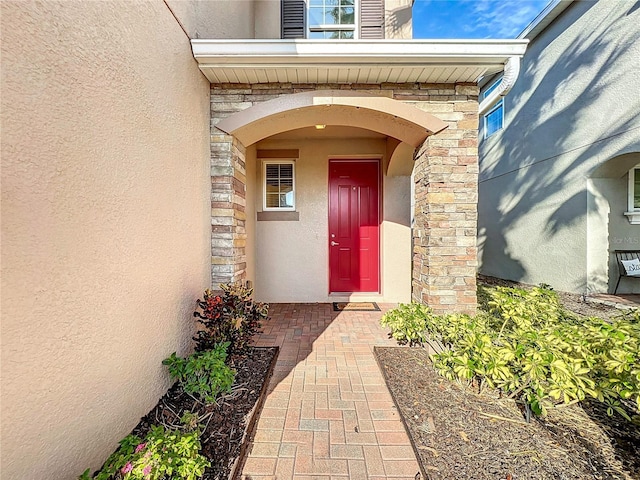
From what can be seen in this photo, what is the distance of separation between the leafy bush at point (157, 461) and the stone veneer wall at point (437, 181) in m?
1.80

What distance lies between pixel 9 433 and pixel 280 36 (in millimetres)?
5147

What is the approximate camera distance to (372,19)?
421 cm

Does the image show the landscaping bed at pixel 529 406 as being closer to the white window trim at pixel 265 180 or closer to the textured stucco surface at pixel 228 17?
the white window trim at pixel 265 180

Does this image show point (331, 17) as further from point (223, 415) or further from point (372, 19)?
point (223, 415)

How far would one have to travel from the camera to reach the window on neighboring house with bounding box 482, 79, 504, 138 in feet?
25.9

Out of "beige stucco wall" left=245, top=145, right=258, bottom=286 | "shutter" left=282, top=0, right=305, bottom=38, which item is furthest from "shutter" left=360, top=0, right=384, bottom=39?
"beige stucco wall" left=245, top=145, right=258, bottom=286

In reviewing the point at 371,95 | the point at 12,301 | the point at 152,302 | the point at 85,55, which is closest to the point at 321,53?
the point at 371,95

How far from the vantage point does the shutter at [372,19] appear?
4203 mm

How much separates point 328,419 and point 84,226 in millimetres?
2057

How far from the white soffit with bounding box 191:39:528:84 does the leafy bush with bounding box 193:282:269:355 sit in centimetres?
229

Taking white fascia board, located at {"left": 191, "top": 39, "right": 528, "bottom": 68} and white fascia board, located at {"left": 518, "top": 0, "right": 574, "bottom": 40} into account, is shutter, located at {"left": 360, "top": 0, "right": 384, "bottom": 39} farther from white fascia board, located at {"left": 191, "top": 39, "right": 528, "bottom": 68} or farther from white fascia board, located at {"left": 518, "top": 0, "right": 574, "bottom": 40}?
white fascia board, located at {"left": 518, "top": 0, "right": 574, "bottom": 40}

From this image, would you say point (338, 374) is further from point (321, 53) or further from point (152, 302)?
point (321, 53)

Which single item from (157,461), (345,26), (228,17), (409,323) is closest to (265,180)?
(228,17)

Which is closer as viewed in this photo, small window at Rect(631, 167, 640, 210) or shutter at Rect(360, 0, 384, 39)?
shutter at Rect(360, 0, 384, 39)
